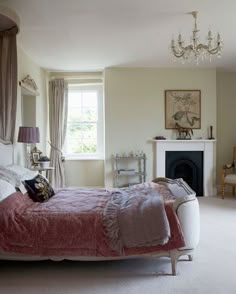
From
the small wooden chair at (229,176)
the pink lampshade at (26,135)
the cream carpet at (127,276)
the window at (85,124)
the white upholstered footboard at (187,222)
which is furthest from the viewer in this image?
the window at (85,124)

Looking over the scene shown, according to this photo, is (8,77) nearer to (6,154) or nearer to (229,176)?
(6,154)

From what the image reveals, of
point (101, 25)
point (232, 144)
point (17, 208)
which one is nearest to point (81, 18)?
point (101, 25)

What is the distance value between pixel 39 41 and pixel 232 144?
4.46 m

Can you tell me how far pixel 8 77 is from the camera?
3.58 meters

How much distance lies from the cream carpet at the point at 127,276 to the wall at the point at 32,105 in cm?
220

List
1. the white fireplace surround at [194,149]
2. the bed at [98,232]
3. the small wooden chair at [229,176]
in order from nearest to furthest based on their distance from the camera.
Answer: the bed at [98,232]
the small wooden chair at [229,176]
the white fireplace surround at [194,149]

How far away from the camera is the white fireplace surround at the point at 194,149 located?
6.24 meters

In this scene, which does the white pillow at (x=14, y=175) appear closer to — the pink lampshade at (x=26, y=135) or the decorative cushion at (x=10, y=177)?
the decorative cushion at (x=10, y=177)

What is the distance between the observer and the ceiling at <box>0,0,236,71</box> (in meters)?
3.36

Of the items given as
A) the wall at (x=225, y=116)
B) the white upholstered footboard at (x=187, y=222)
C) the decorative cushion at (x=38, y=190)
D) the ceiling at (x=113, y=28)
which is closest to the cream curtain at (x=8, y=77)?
the ceiling at (x=113, y=28)

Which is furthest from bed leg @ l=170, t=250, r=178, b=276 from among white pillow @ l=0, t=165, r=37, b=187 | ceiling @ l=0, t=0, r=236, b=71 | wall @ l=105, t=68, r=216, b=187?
wall @ l=105, t=68, r=216, b=187

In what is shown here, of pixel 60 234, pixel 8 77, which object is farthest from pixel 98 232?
pixel 8 77

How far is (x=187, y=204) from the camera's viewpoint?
9.22 feet

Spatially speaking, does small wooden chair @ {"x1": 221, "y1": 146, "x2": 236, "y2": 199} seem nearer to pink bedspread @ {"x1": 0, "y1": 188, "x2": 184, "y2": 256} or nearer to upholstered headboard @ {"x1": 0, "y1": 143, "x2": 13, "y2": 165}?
pink bedspread @ {"x1": 0, "y1": 188, "x2": 184, "y2": 256}
